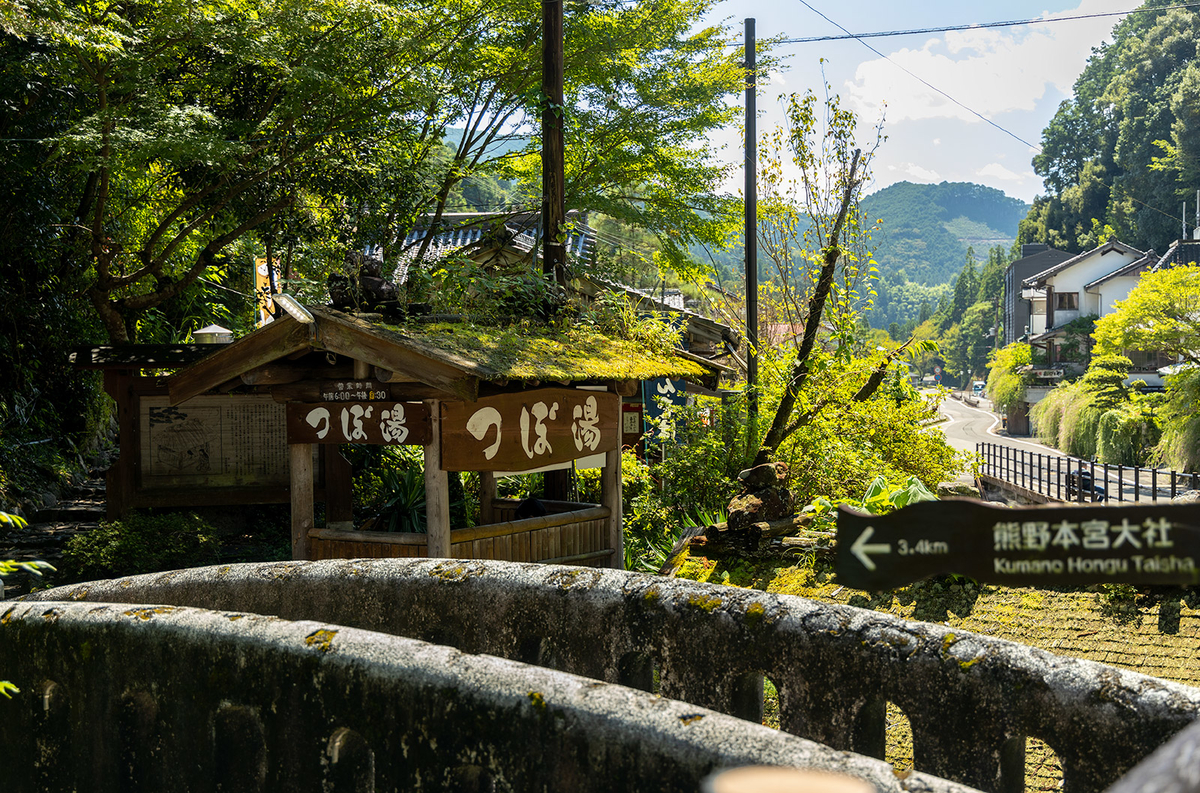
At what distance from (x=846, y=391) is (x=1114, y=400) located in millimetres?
27420

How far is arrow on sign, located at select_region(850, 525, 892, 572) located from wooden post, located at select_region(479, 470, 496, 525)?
25.6ft

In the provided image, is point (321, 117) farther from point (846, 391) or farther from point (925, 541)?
point (925, 541)

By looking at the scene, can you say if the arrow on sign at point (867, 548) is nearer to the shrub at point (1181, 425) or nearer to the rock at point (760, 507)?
the rock at point (760, 507)

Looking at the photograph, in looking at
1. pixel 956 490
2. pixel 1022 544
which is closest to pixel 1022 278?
pixel 956 490

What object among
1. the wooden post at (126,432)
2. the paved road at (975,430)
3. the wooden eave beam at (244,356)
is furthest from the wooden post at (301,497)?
the paved road at (975,430)

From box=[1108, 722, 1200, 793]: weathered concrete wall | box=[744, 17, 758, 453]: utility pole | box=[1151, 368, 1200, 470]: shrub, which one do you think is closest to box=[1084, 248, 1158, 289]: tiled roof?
box=[1151, 368, 1200, 470]: shrub

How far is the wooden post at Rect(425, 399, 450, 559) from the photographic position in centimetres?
635

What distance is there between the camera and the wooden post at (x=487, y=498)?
9797mm

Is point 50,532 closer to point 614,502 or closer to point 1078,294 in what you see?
point 614,502

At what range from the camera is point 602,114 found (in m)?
14.8

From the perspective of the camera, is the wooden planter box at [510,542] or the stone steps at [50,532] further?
the stone steps at [50,532]

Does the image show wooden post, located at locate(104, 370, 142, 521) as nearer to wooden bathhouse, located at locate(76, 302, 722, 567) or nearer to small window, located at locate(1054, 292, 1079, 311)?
wooden bathhouse, located at locate(76, 302, 722, 567)

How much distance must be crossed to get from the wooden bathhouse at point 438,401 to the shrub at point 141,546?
0.68m

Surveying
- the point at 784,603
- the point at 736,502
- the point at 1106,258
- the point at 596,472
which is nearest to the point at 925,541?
the point at 784,603
